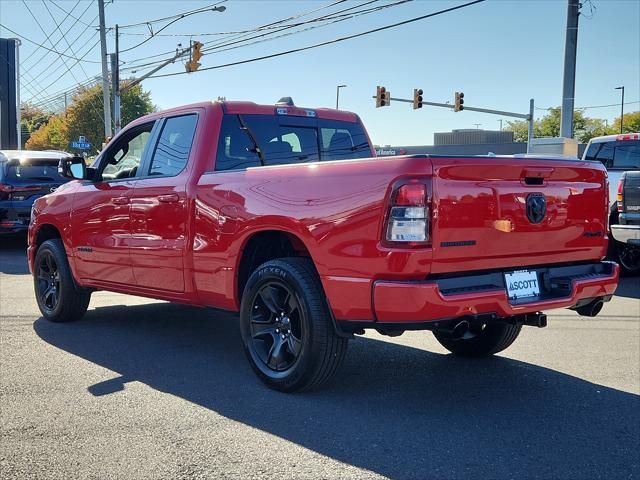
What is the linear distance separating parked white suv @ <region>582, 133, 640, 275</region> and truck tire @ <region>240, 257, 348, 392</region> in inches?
286

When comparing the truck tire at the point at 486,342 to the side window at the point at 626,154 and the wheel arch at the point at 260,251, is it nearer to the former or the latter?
the wheel arch at the point at 260,251

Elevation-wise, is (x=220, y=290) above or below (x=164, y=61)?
below

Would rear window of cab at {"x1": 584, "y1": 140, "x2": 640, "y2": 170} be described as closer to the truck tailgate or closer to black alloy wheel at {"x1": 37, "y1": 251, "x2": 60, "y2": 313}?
the truck tailgate

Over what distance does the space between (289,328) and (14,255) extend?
10.1 metres

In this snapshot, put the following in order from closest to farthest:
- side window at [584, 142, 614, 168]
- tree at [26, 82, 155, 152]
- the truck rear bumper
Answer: the truck rear bumper → side window at [584, 142, 614, 168] → tree at [26, 82, 155, 152]

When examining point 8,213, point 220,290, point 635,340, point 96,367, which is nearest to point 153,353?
point 96,367

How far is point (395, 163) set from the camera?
364cm

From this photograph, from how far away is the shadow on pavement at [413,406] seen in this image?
334 centimetres

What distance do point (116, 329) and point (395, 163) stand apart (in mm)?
3804

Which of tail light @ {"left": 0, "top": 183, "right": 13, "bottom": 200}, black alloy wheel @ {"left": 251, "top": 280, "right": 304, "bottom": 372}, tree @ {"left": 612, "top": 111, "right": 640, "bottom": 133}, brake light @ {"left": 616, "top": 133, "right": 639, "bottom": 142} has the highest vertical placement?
tree @ {"left": 612, "top": 111, "right": 640, "bottom": 133}

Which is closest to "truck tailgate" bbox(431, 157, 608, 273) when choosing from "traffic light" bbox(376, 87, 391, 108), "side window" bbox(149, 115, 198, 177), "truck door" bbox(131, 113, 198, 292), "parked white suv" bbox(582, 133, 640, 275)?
"truck door" bbox(131, 113, 198, 292)

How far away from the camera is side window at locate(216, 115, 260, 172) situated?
5.10m

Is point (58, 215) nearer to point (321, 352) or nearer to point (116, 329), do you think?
point (116, 329)

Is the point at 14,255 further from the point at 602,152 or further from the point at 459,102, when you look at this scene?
the point at 459,102
